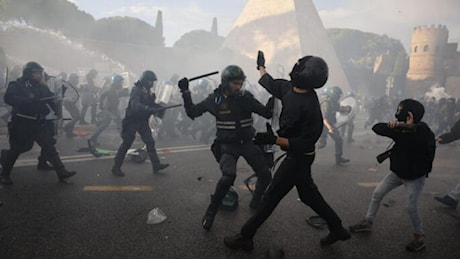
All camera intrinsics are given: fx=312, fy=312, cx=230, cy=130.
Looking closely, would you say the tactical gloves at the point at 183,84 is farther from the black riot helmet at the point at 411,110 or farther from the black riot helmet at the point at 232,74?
the black riot helmet at the point at 411,110

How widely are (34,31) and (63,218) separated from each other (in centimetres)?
3381

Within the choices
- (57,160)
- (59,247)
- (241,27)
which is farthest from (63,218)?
(241,27)

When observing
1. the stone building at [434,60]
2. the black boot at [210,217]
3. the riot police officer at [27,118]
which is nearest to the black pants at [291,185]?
the black boot at [210,217]

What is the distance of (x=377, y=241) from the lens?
11.2 ft

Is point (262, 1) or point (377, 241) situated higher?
point (262, 1)

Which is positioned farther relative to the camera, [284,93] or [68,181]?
[68,181]

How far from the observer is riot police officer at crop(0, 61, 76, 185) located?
4.70 metres

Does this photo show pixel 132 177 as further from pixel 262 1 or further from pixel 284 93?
pixel 262 1

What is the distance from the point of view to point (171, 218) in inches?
152

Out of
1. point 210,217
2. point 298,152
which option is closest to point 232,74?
point 298,152

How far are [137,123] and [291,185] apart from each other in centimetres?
368

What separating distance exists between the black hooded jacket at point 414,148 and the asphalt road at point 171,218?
82 centimetres

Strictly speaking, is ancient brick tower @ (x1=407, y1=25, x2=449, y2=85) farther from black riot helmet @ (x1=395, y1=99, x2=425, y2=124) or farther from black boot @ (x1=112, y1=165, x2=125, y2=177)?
black boot @ (x1=112, y1=165, x2=125, y2=177)

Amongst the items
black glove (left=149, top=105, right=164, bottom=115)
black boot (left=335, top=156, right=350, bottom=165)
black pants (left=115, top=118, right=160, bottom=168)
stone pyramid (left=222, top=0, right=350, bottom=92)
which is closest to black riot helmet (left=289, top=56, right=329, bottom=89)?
black glove (left=149, top=105, right=164, bottom=115)
